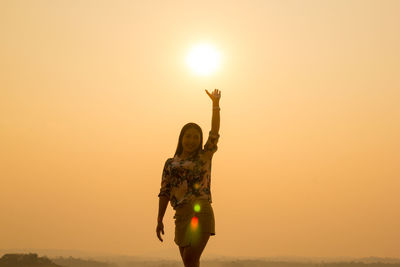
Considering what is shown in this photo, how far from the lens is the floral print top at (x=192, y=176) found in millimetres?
6383

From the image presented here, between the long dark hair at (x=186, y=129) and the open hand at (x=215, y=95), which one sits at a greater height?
the open hand at (x=215, y=95)

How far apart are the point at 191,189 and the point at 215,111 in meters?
0.98

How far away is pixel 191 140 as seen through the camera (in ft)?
21.5

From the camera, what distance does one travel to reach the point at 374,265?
70.6 metres

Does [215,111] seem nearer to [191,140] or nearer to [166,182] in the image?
[191,140]

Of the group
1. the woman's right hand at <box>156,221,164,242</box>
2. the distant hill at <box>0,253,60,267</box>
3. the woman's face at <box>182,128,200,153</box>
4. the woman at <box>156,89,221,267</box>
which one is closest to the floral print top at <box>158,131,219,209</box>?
the woman at <box>156,89,221,267</box>

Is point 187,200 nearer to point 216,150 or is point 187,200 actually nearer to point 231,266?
point 216,150

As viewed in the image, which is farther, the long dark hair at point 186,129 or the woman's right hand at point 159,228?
the woman's right hand at point 159,228

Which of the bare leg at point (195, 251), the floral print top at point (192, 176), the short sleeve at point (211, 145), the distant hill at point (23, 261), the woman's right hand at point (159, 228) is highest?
the distant hill at point (23, 261)

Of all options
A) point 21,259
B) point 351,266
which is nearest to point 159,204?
point 21,259

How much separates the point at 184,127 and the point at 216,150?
1.58ft

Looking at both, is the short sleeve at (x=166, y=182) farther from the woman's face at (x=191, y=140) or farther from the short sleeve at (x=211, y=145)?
the short sleeve at (x=211, y=145)

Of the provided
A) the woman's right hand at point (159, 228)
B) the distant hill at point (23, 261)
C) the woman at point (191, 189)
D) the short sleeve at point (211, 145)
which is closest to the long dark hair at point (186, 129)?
the woman at point (191, 189)

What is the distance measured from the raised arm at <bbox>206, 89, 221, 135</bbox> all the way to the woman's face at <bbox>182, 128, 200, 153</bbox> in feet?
0.66
